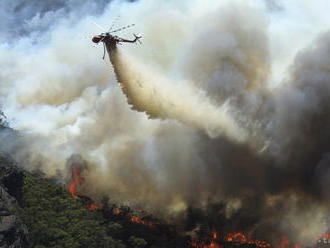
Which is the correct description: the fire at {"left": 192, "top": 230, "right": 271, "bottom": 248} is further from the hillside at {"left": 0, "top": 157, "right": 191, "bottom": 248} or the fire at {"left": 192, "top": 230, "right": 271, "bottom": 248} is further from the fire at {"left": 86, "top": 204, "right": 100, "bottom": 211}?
the fire at {"left": 86, "top": 204, "right": 100, "bottom": 211}

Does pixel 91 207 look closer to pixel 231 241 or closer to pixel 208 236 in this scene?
pixel 208 236

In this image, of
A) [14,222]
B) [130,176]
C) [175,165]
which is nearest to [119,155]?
[130,176]

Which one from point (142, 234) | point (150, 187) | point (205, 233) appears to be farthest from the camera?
point (150, 187)

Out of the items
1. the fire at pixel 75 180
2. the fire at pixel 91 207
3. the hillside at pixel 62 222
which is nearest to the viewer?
the hillside at pixel 62 222

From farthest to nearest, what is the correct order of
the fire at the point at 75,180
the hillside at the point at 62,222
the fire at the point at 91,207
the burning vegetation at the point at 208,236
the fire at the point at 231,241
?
the fire at the point at 75,180 < the fire at the point at 91,207 < the burning vegetation at the point at 208,236 < the fire at the point at 231,241 < the hillside at the point at 62,222

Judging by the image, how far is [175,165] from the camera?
11169 cm

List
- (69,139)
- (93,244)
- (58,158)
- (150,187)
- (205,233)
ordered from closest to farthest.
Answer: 1. (93,244)
2. (205,233)
3. (150,187)
4. (58,158)
5. (69,139)

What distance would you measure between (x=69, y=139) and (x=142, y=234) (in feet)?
152

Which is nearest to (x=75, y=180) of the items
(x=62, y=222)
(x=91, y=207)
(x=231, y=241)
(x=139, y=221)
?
(x=91, y=207)

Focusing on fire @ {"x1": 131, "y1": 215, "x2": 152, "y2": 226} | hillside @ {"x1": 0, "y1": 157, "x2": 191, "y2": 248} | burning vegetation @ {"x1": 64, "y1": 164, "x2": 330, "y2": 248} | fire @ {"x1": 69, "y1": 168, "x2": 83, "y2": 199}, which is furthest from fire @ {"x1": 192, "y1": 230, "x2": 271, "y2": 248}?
fire @ {"x1": 69, "y1": 168, "x2": 83, "y2": 199}

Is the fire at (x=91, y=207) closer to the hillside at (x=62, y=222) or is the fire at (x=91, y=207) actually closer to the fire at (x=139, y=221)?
the hillside at (x=62, y=222)

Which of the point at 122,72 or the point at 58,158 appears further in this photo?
the point at 58,158

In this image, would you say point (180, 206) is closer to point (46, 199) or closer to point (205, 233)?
point (205, 233)

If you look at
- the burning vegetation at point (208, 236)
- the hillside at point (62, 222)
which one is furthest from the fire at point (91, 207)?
the hillside at point (62, 222)
